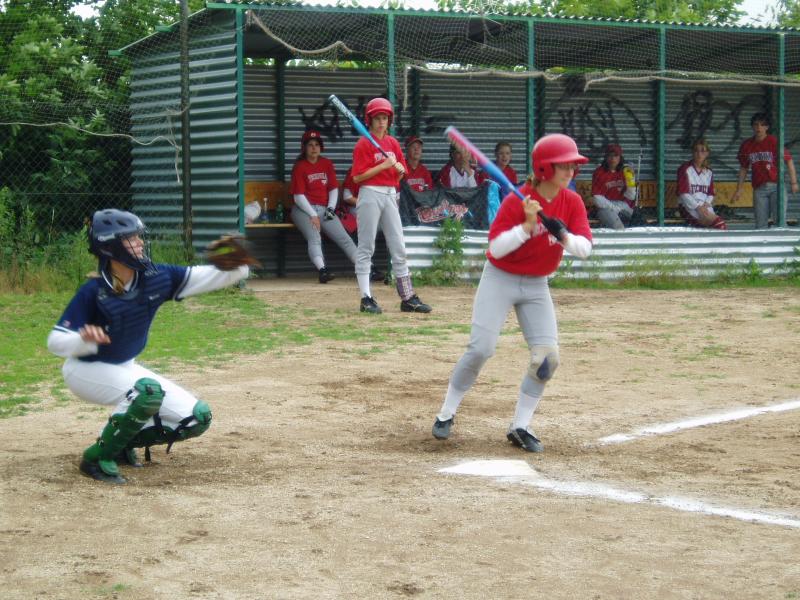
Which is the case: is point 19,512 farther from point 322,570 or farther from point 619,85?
point 619,85

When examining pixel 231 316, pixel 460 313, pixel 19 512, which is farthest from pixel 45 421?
pixel 460 313

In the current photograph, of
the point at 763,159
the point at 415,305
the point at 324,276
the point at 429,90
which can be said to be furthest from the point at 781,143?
the point at 415,305

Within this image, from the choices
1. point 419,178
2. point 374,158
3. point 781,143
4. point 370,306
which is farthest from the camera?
point 781,143

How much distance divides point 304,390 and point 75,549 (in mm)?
3855

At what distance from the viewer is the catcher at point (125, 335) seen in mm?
6066

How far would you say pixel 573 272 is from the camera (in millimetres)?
15930

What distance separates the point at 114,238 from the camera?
607cm

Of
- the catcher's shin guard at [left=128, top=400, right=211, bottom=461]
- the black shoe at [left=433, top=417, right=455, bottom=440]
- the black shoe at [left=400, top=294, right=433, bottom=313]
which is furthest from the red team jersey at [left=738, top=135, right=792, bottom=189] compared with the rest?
the catcher's shin guard at [left=128, top=400, right=211, bottom=461]

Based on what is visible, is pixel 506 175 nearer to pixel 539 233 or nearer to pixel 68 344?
pixel 539 233

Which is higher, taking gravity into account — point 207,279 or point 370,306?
point 207,279

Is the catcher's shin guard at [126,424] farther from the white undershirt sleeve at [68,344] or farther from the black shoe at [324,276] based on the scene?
the black shoe at [324,276]

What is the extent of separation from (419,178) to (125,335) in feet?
34.8

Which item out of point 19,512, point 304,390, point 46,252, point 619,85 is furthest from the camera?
point 619,85

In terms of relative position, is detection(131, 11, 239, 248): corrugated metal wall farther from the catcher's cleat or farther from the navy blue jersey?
the catcher's cleat
